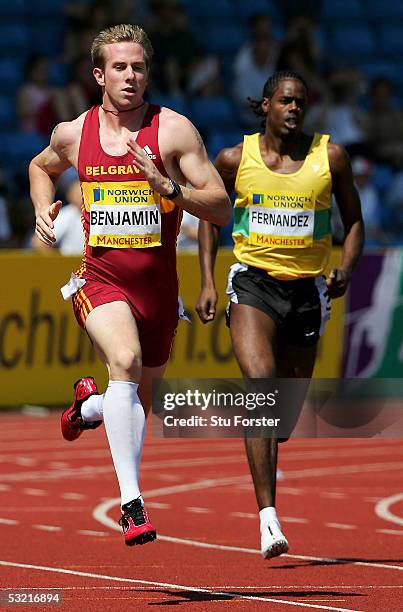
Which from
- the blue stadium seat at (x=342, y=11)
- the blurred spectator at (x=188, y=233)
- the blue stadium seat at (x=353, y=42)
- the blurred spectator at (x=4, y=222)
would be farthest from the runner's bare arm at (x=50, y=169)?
the blue stadium seat at (x=342, y=11)

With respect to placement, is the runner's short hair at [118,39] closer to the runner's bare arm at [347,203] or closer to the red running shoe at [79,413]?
the red running shoe at [79,413]

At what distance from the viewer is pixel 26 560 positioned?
28.4 feet

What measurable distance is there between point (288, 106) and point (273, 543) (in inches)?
96.8

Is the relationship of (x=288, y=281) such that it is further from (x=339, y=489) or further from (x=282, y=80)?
(x=339, y=489)

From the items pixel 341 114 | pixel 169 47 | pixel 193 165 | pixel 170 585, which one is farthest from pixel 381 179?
pixel 170 585

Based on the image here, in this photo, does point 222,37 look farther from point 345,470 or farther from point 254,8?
point 345,470

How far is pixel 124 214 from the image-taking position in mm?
7898

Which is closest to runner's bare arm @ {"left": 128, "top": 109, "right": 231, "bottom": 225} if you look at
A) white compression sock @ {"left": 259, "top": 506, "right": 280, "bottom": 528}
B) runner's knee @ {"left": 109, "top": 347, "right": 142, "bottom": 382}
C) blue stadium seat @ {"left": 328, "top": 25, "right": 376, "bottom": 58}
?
runner's knee @ {"left": 109, "top": 347, "right": 142, "bottom": 382}

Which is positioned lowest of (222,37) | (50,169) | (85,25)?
(222,37)

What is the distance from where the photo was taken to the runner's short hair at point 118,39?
791cm

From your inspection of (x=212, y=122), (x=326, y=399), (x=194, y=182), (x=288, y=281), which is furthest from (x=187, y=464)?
(x=212, y=122)

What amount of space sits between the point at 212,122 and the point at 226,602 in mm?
14442

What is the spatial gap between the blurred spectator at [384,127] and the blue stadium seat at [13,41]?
14.8 feet

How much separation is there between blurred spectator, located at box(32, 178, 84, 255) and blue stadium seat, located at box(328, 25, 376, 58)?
8.41 metres
